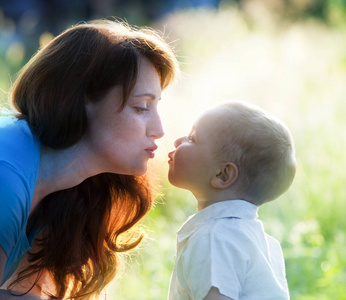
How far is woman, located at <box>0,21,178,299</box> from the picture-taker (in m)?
1.85

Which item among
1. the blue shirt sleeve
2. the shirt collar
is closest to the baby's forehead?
the shirt collar

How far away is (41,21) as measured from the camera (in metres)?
8.40

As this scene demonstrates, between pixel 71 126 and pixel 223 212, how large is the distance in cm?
56

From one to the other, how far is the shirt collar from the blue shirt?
1.72ft

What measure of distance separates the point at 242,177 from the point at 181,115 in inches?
104

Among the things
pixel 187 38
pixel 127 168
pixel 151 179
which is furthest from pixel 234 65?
pixel 127 168

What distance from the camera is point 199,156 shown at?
1.88m

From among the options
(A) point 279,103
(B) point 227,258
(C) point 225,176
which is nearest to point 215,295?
(B) point 227,258

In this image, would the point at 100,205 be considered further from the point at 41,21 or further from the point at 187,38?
the point at 41,21

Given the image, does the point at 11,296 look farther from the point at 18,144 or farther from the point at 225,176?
the point at 225,176

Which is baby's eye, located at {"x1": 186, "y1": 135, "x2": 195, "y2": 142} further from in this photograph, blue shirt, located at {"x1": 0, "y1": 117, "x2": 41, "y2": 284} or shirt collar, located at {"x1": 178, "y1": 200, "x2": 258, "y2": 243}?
blue shirt, located at {"x1": 0, "y1": 117, "x2": 41, "y2": 284}

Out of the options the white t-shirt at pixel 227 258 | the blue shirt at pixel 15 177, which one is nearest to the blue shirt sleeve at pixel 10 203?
the blue shirt at pixel 15 177

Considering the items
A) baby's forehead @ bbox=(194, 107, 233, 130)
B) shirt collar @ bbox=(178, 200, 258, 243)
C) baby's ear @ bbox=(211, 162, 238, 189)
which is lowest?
shirt collar @ bbox=(178, 200, 258, 243)

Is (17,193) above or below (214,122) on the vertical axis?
below
